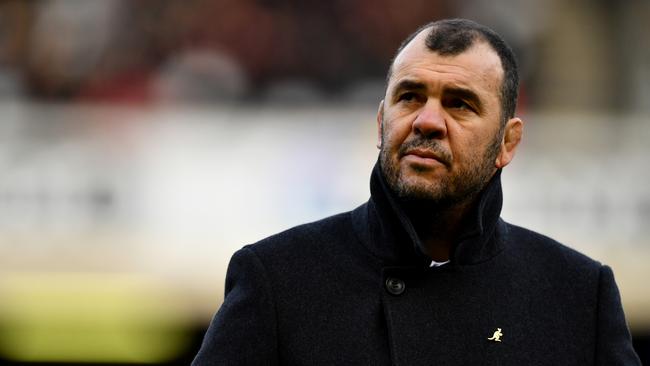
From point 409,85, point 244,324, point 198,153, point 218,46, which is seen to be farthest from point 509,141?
point 218,46

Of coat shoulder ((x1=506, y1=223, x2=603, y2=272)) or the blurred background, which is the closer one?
coat shoulder ((x1=506, y1=223, x2=603, y2=272))

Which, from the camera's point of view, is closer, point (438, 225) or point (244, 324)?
point (244, 324)

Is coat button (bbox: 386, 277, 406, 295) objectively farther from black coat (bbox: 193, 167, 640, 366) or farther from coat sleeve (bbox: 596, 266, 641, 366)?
coat sleeve (bbox: 596, 266, 641, 366)

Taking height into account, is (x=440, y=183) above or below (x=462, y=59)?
below

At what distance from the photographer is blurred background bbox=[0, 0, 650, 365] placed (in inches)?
349

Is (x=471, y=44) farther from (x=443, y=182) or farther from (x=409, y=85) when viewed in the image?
(x=443, y=182)

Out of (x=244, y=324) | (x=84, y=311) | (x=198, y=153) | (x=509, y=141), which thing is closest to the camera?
(x=244, y=324)

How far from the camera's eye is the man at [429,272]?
3574mm

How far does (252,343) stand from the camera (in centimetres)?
353

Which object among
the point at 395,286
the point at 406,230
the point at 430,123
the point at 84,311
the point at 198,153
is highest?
the point at 198,153

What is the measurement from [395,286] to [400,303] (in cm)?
4

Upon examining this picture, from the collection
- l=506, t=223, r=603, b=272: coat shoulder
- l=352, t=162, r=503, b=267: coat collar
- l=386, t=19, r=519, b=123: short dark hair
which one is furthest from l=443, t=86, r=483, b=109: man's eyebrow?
l=506, t=223, r=603, b=272: coat shoulder

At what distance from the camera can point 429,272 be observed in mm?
3727

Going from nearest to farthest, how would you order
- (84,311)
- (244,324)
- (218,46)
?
(244,324) < (84,311) < (218,46)
